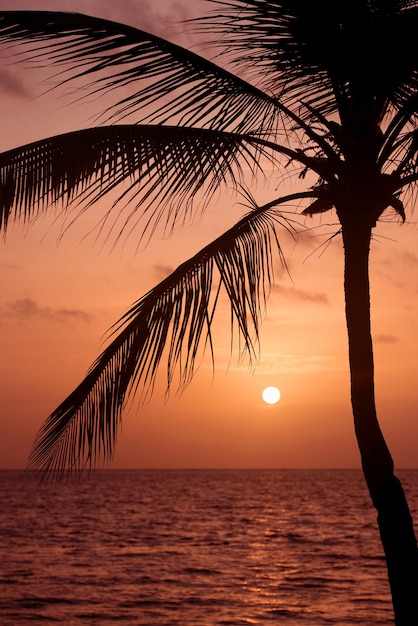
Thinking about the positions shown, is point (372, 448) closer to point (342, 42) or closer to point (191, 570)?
point (342, 42)

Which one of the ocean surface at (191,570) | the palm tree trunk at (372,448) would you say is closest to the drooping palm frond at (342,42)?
the palm tree trunk at (372,448)

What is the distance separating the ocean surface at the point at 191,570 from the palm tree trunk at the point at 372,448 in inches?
625

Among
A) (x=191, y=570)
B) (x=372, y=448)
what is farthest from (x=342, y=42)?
(x=191, y=570)

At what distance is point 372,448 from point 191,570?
27.1m

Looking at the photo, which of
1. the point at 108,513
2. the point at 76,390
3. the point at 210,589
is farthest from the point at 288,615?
the point at 108,513

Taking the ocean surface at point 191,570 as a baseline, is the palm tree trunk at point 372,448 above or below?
above

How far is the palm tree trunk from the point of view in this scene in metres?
5.21

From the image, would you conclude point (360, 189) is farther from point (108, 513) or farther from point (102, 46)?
Result: point (108, 513)

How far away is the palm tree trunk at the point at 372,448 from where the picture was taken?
521 centimetres

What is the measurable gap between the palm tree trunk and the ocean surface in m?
15.9

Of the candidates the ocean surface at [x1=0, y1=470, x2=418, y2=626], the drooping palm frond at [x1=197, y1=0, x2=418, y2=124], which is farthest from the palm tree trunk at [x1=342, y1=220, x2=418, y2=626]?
the ocean surface at [x1=0, y1=470, x2=418, y2=626]

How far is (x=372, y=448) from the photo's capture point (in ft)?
17.9

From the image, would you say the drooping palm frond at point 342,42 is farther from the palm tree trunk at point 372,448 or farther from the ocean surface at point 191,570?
the ocean surface at point 191,570

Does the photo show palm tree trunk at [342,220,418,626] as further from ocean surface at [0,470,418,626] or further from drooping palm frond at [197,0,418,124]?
ocean surface at [0,470,418,626]
